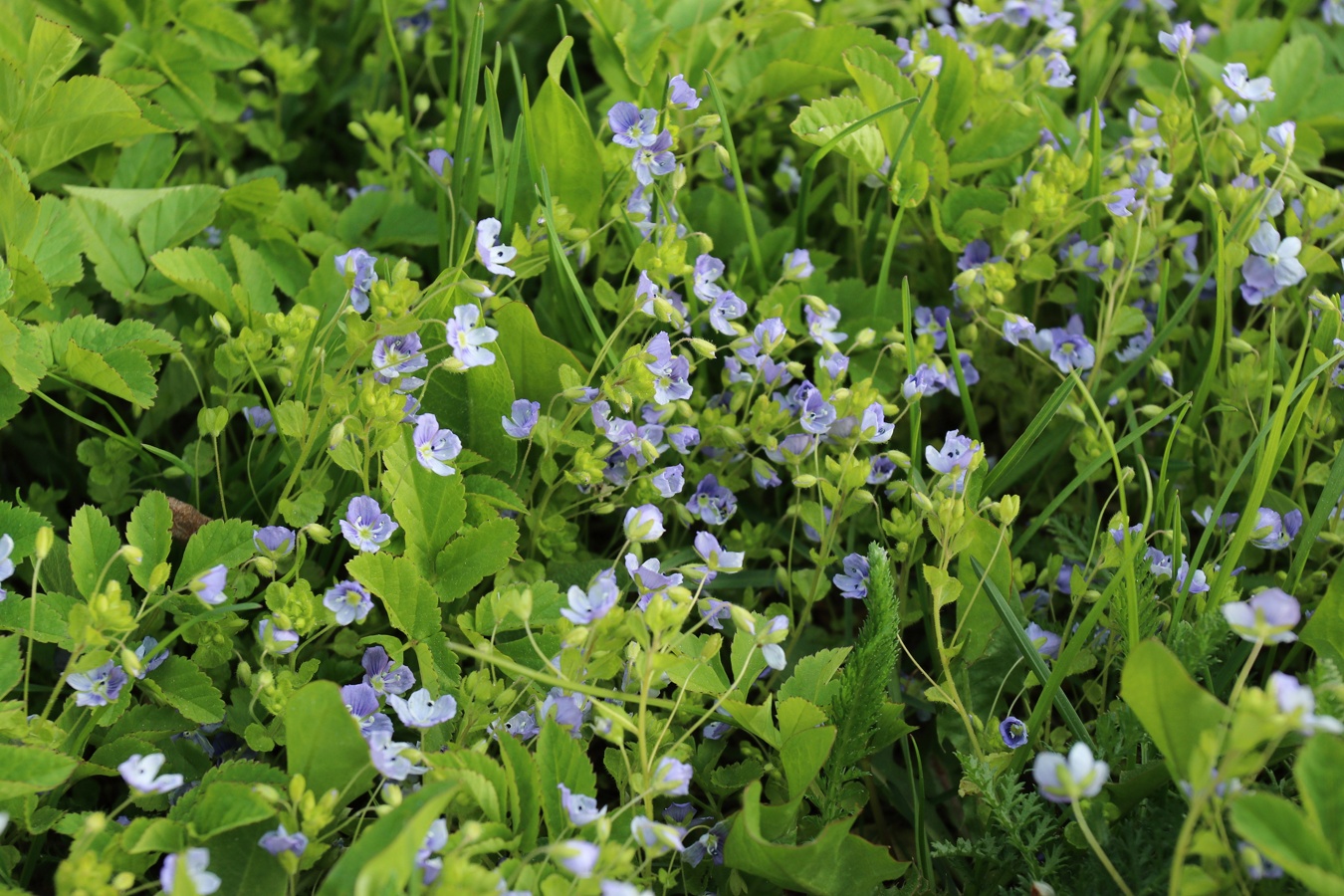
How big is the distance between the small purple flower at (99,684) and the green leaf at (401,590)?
1.01 ft

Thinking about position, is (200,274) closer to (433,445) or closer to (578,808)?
(433,445)

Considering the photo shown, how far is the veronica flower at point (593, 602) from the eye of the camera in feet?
4.26

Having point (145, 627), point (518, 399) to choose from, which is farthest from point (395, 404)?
point (145, 627)

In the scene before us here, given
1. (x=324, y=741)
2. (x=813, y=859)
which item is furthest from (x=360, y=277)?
(x=813, y=859)

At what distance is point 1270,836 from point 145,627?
134 centimetres

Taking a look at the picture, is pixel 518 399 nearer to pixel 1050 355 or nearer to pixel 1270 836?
pixel 1050 355

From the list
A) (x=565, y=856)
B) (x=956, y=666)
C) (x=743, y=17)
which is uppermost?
(x=743, y=17)

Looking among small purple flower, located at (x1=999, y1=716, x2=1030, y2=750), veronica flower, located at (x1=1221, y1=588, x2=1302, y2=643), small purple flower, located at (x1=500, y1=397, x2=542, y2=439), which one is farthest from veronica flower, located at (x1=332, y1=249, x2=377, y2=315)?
veronica flower, located at (x1=1221, y1=588, x2=1302, y2=643)

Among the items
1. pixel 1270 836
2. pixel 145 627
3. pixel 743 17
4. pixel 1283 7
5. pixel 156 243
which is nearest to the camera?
pixel 1270 836

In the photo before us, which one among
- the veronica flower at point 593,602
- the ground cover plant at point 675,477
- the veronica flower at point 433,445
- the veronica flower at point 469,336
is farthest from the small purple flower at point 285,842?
the veronica flower at point 469,336

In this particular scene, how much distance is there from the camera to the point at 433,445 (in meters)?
1.57

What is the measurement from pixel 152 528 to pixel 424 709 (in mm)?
438

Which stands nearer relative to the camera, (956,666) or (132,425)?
(956,666)

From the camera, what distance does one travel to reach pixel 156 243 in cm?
185
